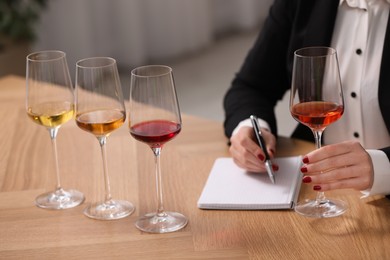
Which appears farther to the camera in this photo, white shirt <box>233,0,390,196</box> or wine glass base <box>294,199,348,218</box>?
white shirt <box>233,0,390,196</box>

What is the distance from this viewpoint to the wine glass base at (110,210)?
1.56m

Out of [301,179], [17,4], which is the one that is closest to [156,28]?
[17,4]

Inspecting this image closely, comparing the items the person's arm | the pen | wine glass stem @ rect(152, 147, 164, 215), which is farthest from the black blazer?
wine glass stem @ rect(152, 147, 164, 215)

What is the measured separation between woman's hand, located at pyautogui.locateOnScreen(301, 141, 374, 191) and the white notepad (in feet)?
0.24

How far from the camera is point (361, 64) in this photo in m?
1.96

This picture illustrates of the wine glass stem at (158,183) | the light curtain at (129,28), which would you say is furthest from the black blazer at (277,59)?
the light curtain at (129,28)

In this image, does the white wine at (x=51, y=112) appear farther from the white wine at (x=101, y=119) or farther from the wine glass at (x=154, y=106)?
the wine glass at (x=154, y=106)

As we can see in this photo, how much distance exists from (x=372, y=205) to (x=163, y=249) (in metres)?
0.43

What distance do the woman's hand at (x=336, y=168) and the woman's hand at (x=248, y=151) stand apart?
18 cm

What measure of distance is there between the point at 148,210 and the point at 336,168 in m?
0.38

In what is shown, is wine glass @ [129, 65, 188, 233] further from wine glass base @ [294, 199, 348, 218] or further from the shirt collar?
the shirt collar

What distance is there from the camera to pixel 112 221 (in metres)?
1.54

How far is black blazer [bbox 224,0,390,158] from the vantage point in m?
1.97

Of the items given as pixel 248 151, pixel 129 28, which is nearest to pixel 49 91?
pixel 248 151
